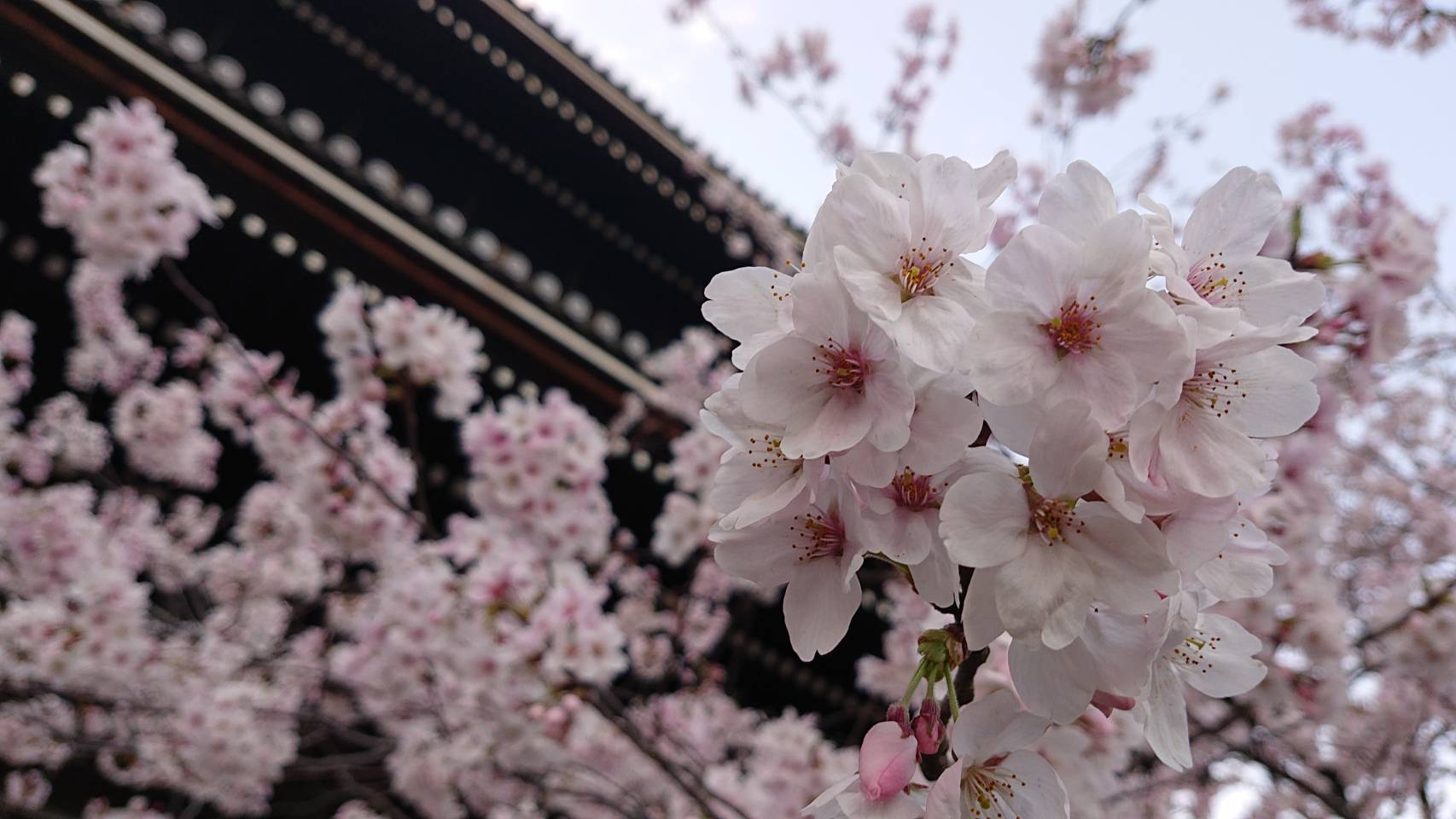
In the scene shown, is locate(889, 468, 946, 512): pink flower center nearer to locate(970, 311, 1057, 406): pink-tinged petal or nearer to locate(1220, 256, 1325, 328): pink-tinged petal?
locate(970, 311, 1057, 406): pink-tinged petal

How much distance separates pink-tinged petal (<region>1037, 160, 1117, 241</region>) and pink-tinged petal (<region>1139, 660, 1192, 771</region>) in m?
0.48

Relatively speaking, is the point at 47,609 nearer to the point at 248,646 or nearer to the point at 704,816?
the point at 248,646

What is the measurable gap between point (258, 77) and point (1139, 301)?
7.27 m

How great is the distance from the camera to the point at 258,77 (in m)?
6.46

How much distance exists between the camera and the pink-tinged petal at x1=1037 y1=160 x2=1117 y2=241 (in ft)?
2.84

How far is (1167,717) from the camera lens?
922 mm

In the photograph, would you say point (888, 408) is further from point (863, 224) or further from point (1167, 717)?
point (1167, 717)

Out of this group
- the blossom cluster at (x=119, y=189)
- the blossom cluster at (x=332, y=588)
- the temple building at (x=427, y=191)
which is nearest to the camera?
the blossom cluster at (x=332, y=588)

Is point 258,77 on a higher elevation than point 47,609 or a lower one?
higher

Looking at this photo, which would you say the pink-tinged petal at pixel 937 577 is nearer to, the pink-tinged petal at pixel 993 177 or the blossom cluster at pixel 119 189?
the pink-tinged petal at pixel 993 177

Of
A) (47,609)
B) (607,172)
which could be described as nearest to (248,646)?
(47,609)

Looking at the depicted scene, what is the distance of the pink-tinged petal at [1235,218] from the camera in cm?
98

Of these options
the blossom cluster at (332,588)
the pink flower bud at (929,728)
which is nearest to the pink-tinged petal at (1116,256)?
the pink flower bud at (929,728)

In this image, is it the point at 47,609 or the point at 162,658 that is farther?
the point at 162,658
